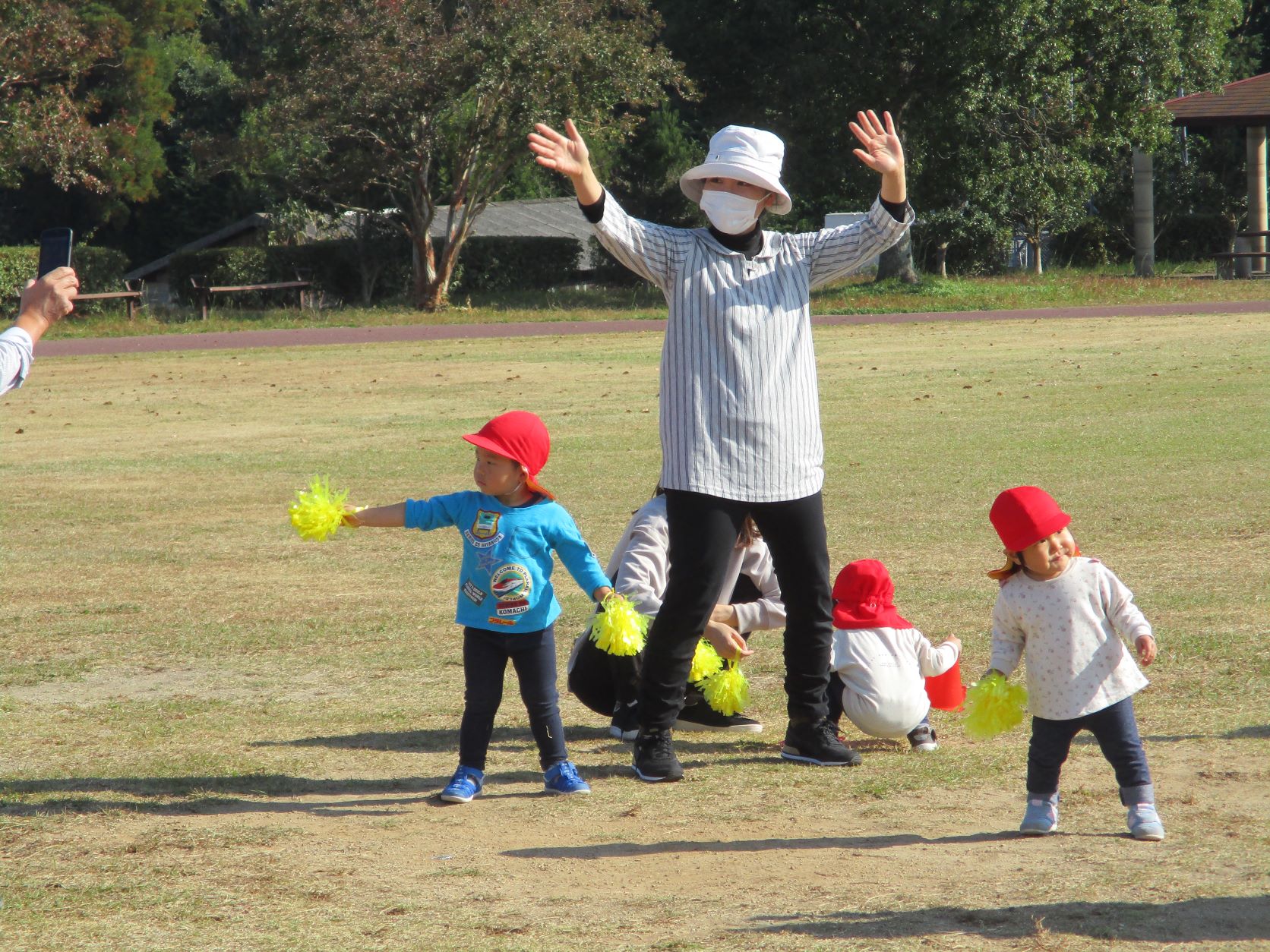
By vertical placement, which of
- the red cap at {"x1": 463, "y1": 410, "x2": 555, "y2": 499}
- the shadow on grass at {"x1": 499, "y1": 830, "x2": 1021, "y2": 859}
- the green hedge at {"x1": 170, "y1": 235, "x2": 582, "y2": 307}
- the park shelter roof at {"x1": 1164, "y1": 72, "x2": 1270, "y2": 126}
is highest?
the park shelter roof at {"x1": 1164, "y1": 72, "x2": 1270, "y2": 126}

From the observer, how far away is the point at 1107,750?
14.1ft

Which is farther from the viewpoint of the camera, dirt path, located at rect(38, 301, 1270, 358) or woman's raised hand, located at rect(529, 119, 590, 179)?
dirt path, located at rect(38, 301, 1270, 358)

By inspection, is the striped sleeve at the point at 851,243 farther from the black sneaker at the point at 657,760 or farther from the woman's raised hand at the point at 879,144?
the black sneaker at the point at 657,760

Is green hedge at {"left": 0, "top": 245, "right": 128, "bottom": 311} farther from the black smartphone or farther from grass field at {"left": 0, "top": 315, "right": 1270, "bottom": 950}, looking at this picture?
the black smartphone

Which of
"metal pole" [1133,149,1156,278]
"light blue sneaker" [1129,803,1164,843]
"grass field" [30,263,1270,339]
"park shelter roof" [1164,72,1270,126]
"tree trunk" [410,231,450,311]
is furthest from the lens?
"metal pole" [1133,149,1156,278]

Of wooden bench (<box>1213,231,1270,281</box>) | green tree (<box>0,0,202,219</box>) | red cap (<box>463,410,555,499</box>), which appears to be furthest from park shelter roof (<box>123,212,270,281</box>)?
red cap (<box>463,410,555,499</box>)

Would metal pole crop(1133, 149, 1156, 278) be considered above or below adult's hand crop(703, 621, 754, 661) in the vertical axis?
above

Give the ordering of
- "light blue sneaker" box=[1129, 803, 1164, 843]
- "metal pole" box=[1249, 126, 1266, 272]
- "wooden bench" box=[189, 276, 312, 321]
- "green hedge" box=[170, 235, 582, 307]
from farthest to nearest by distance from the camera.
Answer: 1. "green hedge" box=[170, 235, 582, 307]
2. "metal pole" box=[1249, 126, 1266, 272]
3. "wooden bench" box=[189, 276, 312, 321]
4. "light blue sneaker" box=[1129, 803, 1164, 843]

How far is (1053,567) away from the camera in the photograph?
4324 mm

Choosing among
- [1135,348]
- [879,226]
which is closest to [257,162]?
[1135,348]

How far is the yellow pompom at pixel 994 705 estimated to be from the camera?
4.48m

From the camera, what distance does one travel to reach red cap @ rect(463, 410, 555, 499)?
4.73 metres

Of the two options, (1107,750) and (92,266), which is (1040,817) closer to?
(1107,750)

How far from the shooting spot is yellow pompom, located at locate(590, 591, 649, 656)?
4863 mm
